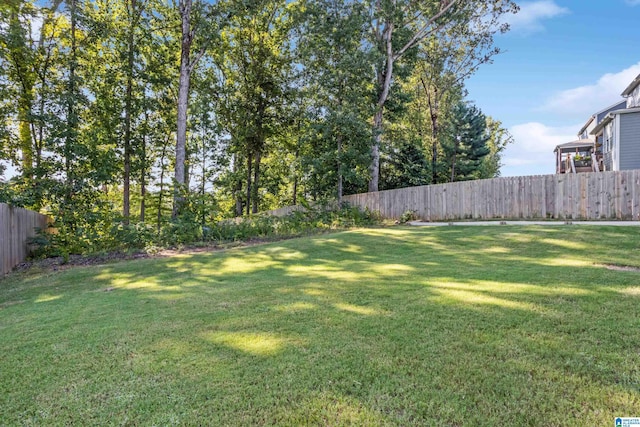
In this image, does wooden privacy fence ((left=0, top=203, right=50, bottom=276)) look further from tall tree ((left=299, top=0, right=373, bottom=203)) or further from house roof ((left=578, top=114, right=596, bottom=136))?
house roof ((left=578, top=114, right=596, bottom=136))

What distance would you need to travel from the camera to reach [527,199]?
11.6 metres

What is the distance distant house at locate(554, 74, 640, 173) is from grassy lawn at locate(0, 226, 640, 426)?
44.6ft

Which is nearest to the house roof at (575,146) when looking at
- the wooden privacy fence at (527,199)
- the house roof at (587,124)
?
the house roof at (587,124)

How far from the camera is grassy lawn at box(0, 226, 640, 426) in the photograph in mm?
1856

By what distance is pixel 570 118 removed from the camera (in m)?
26.5

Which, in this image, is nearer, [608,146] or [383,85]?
[383,85]

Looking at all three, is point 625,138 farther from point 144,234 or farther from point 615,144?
point 144,234

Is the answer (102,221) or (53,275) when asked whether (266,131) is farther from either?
(53,275)

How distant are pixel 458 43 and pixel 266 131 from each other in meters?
13.5

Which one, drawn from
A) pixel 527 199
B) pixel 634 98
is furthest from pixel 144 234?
pixel 634 98

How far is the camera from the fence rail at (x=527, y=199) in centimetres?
1018

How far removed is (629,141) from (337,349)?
1860 cm

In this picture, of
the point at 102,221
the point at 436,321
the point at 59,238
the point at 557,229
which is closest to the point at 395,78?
the point at 557,229

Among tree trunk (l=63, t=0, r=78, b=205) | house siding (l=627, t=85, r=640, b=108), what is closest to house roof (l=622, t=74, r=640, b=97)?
house siding (l=627, t=85, r=640, b=108)
